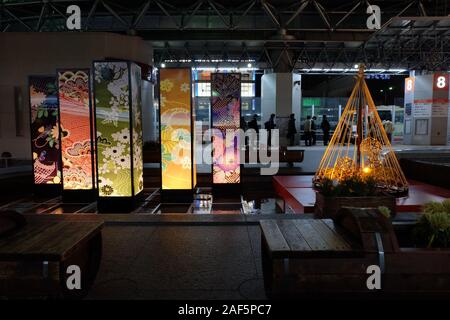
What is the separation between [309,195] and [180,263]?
11.4 ft

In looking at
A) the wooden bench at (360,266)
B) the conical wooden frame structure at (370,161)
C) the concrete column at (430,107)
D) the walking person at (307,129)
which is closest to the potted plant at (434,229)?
the wooden bench at (360,266)

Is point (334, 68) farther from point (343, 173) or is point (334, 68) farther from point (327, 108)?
point (343, 173)

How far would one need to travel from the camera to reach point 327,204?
4918 mm

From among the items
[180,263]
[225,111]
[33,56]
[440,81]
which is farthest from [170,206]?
[440,81]

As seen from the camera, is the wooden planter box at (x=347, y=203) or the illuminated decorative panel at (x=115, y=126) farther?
the illuminated decorative panel at (x=115, y=126)

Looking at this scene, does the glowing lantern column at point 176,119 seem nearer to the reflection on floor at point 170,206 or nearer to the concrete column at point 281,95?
the reflection on floor at point 170,206

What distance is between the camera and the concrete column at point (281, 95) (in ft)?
60.0

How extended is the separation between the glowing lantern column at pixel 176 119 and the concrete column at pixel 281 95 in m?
11.4

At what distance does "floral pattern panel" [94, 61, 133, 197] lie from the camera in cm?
688

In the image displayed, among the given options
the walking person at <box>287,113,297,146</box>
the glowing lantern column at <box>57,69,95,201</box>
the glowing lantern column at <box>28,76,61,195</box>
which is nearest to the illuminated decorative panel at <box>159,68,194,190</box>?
the glowing lantern column at <box>57,69,95,201</box>

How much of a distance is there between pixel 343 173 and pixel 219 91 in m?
3.22

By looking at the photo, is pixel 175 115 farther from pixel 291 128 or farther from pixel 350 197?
pixel 291 128

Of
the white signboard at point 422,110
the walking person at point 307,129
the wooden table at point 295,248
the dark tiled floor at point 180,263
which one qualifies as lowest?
the dark tiled floor at point 180,263
